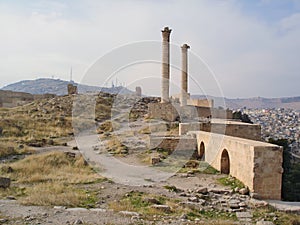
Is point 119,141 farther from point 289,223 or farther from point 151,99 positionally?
point 151,99

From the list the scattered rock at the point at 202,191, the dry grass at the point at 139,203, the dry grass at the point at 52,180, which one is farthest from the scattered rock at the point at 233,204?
the dry grass at the point at 52,180

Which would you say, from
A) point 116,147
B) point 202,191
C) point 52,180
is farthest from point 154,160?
point 52,180

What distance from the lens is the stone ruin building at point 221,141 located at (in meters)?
9.16

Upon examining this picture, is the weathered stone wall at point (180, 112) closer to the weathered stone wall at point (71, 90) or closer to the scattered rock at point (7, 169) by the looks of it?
the scattered rock at point (7, 169)

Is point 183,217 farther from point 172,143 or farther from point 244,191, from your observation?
point 172,143

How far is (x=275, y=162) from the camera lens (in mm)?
9203

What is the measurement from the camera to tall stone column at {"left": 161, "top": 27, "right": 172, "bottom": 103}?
24.7 m

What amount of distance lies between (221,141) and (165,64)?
44.5 ft

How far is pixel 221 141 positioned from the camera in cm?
1241

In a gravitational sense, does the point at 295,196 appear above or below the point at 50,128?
below

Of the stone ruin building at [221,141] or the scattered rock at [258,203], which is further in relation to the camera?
the stone ruin building at [221,141]

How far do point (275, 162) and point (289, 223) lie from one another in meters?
2.17

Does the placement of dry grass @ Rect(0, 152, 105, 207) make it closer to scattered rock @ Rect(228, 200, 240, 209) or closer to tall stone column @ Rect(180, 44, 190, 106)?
scattered rock @ Rect(228, 200, 240, 209)

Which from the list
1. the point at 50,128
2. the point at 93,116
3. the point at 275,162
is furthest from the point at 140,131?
the point at 275,162
